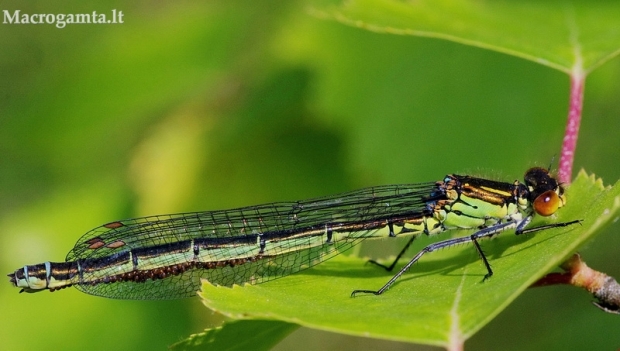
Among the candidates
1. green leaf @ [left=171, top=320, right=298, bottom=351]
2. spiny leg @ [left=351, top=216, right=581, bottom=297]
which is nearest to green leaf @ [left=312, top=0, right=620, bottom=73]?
spiny leg @ [left=351, top=216, right=581, bottom=297]

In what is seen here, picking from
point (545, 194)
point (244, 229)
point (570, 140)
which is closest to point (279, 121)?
point (244, 229)

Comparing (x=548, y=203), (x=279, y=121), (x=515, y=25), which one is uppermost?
(x=515, y=25)

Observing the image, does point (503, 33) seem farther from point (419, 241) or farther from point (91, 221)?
point (91, 221)

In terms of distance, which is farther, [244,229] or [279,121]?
[279,121]

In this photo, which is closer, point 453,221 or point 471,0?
point 453,221

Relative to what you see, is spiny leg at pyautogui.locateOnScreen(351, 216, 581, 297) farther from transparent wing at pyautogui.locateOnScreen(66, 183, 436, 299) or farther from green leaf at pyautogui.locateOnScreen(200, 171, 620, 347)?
transparent wing at pyautogui.locateOnScreen(66, 183, 436, 299)

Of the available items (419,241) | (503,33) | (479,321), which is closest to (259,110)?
(419,241)

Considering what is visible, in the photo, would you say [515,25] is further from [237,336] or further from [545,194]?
[237,336]
